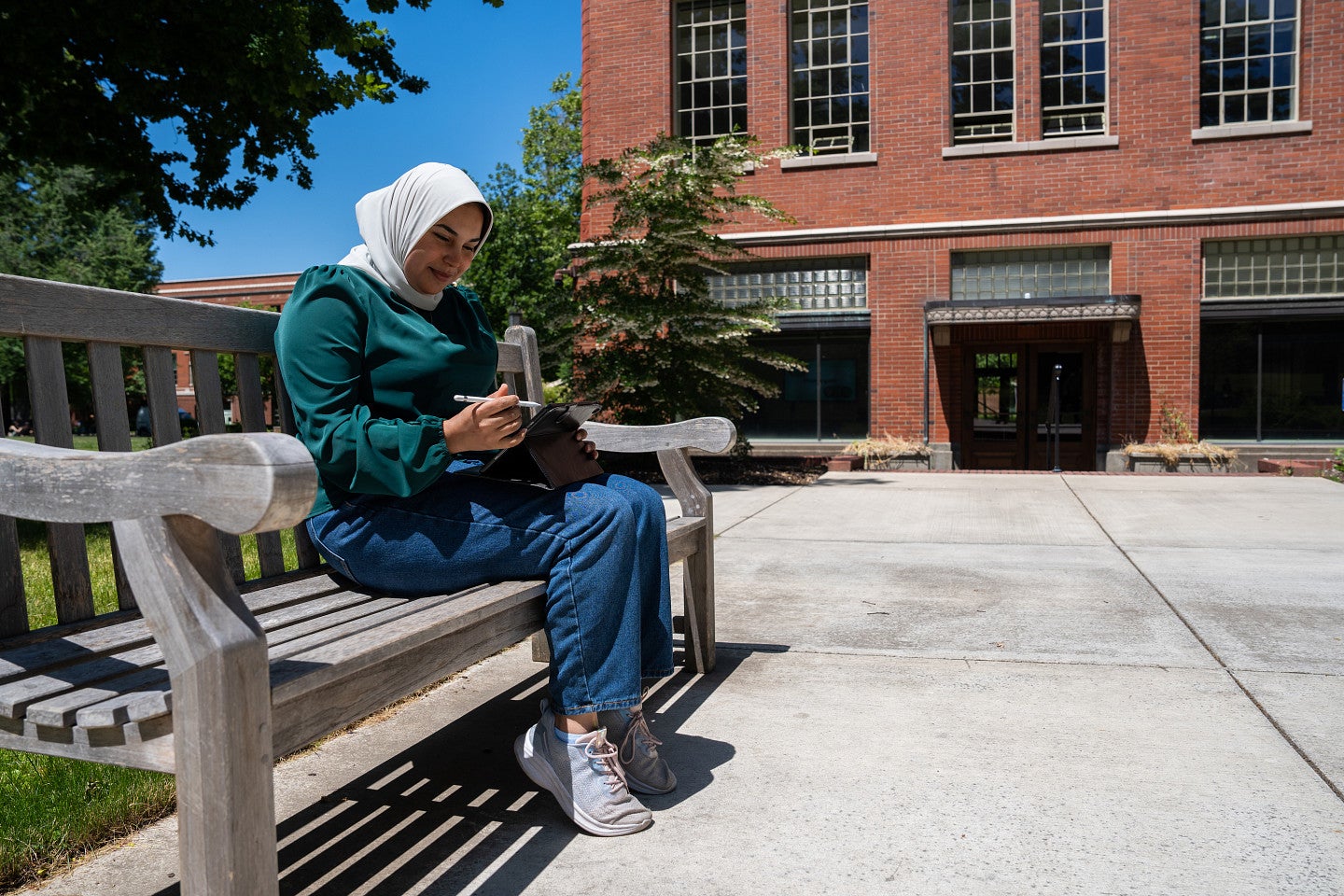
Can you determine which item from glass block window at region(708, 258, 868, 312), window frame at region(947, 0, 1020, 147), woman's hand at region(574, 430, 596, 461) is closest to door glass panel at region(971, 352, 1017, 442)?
glass block window at region(708, 258, 868, 312)

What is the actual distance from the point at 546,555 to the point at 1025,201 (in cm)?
1575

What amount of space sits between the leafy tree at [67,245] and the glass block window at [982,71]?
2224 cm

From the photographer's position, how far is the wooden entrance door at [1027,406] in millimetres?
16781

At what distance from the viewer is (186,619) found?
1421 mm

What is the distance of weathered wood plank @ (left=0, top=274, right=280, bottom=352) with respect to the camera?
79.7 inches

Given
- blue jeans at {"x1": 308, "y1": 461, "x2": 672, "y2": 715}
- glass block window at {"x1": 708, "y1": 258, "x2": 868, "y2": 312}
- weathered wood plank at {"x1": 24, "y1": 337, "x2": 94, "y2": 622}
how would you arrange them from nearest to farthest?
weathered wood plank at {"x1": 24, "y1": 337, "x2": 94, "y2": 622} → blue jeans at {"x1": 308, "y1": 461, "x2": 672, "y2": 715} → glass block window at {"x1": 708, "y1": 258, "x2": 868, "y2": 312}

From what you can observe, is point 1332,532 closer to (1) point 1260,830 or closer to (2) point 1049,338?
(1) point 1260,830

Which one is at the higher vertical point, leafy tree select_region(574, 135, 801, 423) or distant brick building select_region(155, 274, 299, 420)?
distant brick building select_region(155, 274, 299, 420)

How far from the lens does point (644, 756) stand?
8.36 ft

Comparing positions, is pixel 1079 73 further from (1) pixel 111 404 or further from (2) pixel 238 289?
(2) pixel 238 289

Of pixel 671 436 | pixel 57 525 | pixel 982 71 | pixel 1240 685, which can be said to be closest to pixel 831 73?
pixel 982 71

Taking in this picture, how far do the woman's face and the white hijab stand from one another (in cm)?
2

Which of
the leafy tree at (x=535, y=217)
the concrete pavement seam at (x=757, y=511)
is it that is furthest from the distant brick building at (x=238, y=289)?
the concrete pavement seam at (x=757, y=511)

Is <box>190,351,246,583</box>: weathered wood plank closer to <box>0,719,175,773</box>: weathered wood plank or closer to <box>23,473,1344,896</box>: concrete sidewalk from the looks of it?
<box>23,473,1344,896</box>: concrete sidewalk
